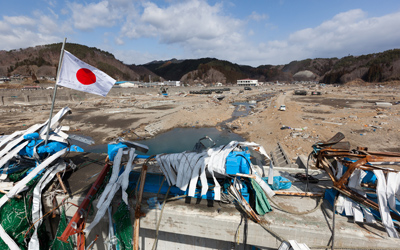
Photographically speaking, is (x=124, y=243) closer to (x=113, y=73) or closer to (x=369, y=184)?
(x=369, y=184)

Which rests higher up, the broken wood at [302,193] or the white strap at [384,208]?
the white strap at [384,208]

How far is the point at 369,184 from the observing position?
398cm

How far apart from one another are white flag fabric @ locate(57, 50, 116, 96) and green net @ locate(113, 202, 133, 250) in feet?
10.2

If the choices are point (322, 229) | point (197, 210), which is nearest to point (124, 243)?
point (197, 210)

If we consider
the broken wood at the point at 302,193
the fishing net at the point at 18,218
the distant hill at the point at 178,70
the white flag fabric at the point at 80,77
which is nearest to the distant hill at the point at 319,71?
the distant hill at the point at 178,70

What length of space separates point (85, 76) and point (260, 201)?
5403 millimetres

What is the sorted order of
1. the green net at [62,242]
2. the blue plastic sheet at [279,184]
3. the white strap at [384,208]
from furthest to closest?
the blue plastic sheet at [279,184] → the green net at [62,242] → the white strap at [384,208]

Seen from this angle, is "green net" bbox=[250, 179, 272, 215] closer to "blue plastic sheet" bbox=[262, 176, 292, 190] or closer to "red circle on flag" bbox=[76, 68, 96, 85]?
"blue plastic sheet" bbox=[262, 176, 292, 190]

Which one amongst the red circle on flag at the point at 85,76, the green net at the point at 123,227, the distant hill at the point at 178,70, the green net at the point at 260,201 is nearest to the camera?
the green net at the point at 260,201

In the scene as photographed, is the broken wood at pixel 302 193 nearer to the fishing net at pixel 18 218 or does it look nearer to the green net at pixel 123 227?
the green net at pixel 123 227

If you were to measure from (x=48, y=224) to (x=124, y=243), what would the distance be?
219cm

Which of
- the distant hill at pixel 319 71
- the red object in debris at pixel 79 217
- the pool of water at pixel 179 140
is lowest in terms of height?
the pool of water at pixel 179 140

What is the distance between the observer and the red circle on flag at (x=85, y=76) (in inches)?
185

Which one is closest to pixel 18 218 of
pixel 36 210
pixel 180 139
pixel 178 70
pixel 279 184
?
pixel 36 210
